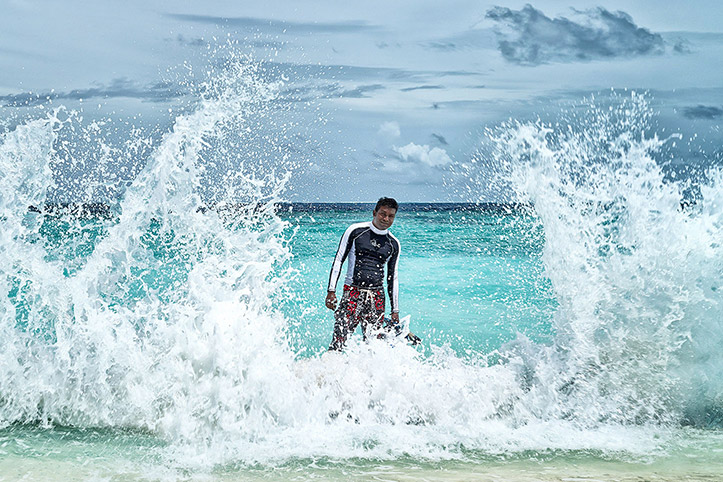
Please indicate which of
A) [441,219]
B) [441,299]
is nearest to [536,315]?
[441,299]

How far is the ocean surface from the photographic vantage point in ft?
15.3

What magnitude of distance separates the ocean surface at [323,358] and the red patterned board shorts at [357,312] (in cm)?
26

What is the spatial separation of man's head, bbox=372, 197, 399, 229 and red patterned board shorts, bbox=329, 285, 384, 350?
0.67 m

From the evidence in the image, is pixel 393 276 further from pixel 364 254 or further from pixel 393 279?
pixel 364 254

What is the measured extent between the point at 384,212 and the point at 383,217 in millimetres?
54

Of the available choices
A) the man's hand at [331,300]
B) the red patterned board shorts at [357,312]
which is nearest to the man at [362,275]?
the red patterned board shorts at [357,312]

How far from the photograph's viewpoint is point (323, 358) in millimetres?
6043

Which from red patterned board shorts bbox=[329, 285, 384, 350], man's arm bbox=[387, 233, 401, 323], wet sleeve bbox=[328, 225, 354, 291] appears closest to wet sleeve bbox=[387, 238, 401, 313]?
man's arm bbox=[387, 233, 401, 323]

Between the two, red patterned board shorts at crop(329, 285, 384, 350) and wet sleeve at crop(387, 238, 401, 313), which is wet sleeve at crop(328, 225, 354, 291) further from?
wet sleeve at crop(387, 238, 401, 313)

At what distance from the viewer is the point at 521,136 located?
691 centimetres

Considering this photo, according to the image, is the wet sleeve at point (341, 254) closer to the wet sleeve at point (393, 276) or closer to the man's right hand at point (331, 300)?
the man's right hand at point (331, 300)

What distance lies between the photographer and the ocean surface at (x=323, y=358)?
15.3 ft

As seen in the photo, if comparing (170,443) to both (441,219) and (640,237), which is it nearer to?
(640,237)

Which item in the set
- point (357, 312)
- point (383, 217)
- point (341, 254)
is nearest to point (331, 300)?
point (357, 312)
